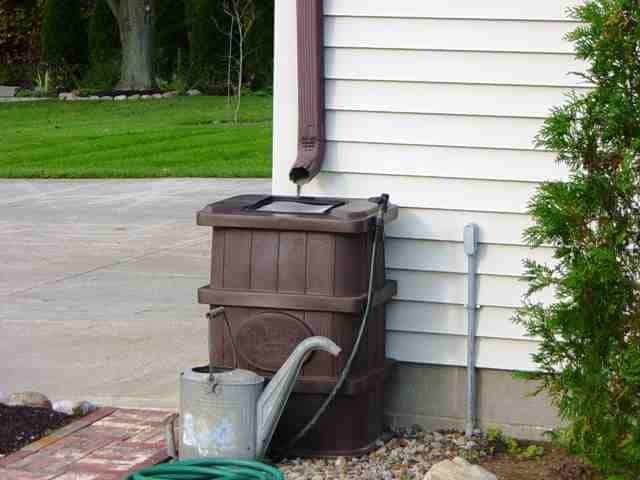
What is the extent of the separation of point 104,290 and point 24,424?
357 centimetres

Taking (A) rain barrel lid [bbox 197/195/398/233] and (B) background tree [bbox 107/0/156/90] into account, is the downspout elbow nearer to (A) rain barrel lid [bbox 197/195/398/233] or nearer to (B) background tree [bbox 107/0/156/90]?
(A) rain barrel lid [bbox 197/195/398/233]

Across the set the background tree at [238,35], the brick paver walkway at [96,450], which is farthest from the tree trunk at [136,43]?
the brick paver walkway at [96,450]

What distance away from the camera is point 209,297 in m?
5.56

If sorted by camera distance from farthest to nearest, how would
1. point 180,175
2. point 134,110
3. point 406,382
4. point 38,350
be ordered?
point 134,110
point 180,175
point 38,350
point 406,382

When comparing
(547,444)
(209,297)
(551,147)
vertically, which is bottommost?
(547,444)

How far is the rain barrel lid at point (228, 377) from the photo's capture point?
5.14m

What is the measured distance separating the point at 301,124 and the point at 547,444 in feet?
5.78

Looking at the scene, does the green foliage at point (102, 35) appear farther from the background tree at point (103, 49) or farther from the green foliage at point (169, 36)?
the green foliage at point (169, 36)

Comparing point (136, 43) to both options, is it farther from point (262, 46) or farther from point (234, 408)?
point (234, 408)

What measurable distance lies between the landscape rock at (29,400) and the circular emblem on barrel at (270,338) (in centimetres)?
121

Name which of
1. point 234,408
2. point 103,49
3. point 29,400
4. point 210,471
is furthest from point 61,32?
point 210,471

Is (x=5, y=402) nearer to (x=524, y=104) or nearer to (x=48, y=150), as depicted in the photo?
(x=524, y=104)

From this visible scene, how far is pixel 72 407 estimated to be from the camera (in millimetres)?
6152

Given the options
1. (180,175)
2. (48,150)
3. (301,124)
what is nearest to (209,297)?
(301,124)
